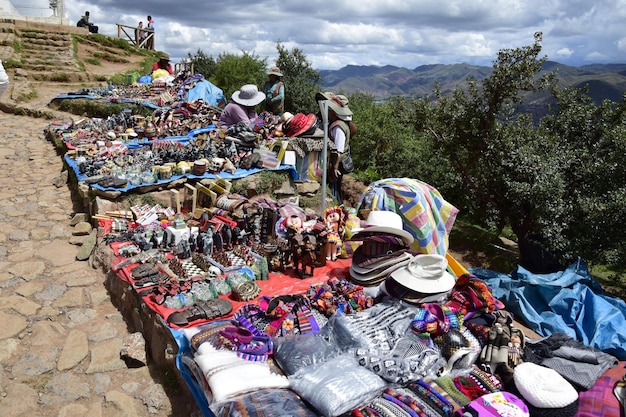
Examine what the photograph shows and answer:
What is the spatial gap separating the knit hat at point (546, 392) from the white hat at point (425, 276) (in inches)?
44.1

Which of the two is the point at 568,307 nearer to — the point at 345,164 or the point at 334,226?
the point at 334,226

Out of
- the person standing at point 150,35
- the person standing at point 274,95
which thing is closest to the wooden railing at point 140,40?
the person standing at point 150,35

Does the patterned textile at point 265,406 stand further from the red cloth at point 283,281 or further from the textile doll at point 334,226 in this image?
the textile doll at point 334,226

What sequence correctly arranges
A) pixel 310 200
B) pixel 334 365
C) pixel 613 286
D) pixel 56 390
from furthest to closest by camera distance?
pixel 310 200 → pixel 613 286 → pixel 56 390 → pixel 334 365

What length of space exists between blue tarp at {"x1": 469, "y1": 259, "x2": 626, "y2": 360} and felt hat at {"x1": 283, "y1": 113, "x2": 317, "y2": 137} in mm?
5107

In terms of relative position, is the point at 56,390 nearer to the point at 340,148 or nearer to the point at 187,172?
the point at 187,172

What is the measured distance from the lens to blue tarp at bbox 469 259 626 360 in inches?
179

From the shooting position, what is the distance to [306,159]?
9.12 meters

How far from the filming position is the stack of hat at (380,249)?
499 centimetres

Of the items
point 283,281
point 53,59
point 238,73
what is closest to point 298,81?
point 238,73

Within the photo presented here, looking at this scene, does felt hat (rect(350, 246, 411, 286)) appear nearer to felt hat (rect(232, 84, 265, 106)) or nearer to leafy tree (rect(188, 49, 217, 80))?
felt hat (rect(232, 84, 265, 106))

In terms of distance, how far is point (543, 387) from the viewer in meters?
3.20

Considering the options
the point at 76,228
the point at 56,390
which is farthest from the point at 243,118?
the point at 56,390

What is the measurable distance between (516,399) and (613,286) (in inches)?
235
